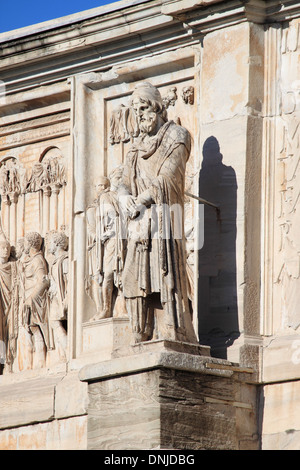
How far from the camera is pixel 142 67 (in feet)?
48.8

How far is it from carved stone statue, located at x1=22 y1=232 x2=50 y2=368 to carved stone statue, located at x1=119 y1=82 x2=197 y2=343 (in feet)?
6.72

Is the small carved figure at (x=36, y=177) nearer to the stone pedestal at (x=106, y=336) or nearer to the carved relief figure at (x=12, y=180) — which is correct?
the carved relief figure at (x=12, y=180)

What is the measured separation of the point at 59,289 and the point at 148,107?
2352mm

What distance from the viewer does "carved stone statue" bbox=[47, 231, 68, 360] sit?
49.6ft

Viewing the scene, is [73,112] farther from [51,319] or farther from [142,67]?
[51,319]

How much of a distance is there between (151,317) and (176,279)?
0.39 m

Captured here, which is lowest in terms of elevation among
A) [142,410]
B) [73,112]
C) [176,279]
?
[142,410]

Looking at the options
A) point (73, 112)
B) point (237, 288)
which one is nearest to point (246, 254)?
point (237, 288)

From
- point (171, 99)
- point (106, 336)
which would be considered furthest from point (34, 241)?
point (171, 99)

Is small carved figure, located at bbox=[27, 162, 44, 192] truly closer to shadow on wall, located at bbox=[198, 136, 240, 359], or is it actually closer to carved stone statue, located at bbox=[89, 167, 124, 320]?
carved stone statue, located at bbox=[89, 167, 124, 320]

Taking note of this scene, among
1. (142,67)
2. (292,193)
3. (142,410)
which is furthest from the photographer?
(142,67)

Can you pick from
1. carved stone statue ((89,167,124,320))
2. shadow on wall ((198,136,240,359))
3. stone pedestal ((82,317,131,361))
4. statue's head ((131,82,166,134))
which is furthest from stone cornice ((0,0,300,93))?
stone pedestal ((82,317,131,361))

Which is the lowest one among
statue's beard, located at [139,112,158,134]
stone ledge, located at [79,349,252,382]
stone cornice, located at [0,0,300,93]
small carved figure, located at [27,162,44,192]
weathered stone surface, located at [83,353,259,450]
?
weathered stone surface, located at [83,353,259,450]

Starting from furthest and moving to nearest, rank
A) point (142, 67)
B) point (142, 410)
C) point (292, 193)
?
1. point (142, 67)
2. point (292, 193)
3. point (142, 410)
